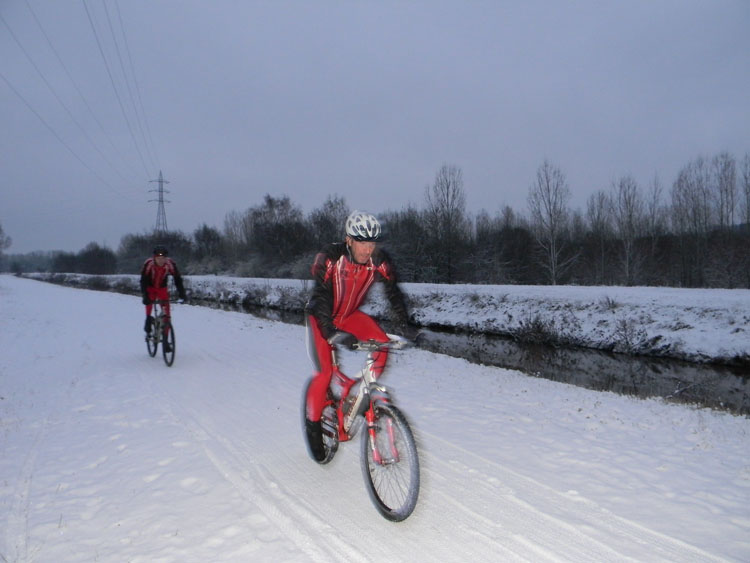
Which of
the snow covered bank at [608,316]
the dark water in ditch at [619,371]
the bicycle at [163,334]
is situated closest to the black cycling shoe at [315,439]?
the bicycle at [163,334]

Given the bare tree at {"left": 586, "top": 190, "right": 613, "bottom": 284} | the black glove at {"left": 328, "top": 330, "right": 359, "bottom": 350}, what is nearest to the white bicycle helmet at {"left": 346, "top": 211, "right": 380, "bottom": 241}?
the black glove at {"left": 328, "top": 330, "right": 359, "bottom": 350}

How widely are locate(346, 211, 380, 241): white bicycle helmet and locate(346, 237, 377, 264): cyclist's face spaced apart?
0.21 ft

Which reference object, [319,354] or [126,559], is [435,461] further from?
[126,559]

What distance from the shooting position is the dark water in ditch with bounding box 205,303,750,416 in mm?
9742

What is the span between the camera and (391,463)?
3.33 meters

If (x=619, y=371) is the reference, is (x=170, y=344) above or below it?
above

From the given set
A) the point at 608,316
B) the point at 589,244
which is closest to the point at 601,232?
the point at 589,244

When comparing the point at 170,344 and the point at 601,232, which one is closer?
the point at 170,344

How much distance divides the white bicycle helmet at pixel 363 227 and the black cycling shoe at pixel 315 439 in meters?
1.68

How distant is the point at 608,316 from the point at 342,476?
608 inches

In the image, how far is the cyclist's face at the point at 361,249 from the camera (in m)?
3.68

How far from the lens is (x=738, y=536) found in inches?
130

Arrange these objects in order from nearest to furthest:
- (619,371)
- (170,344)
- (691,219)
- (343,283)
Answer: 1. (343,283)
2. (170,344)
3. (619,371)
4. (691,219)

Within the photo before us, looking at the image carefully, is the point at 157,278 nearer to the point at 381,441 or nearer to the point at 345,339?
the point at 345,339
